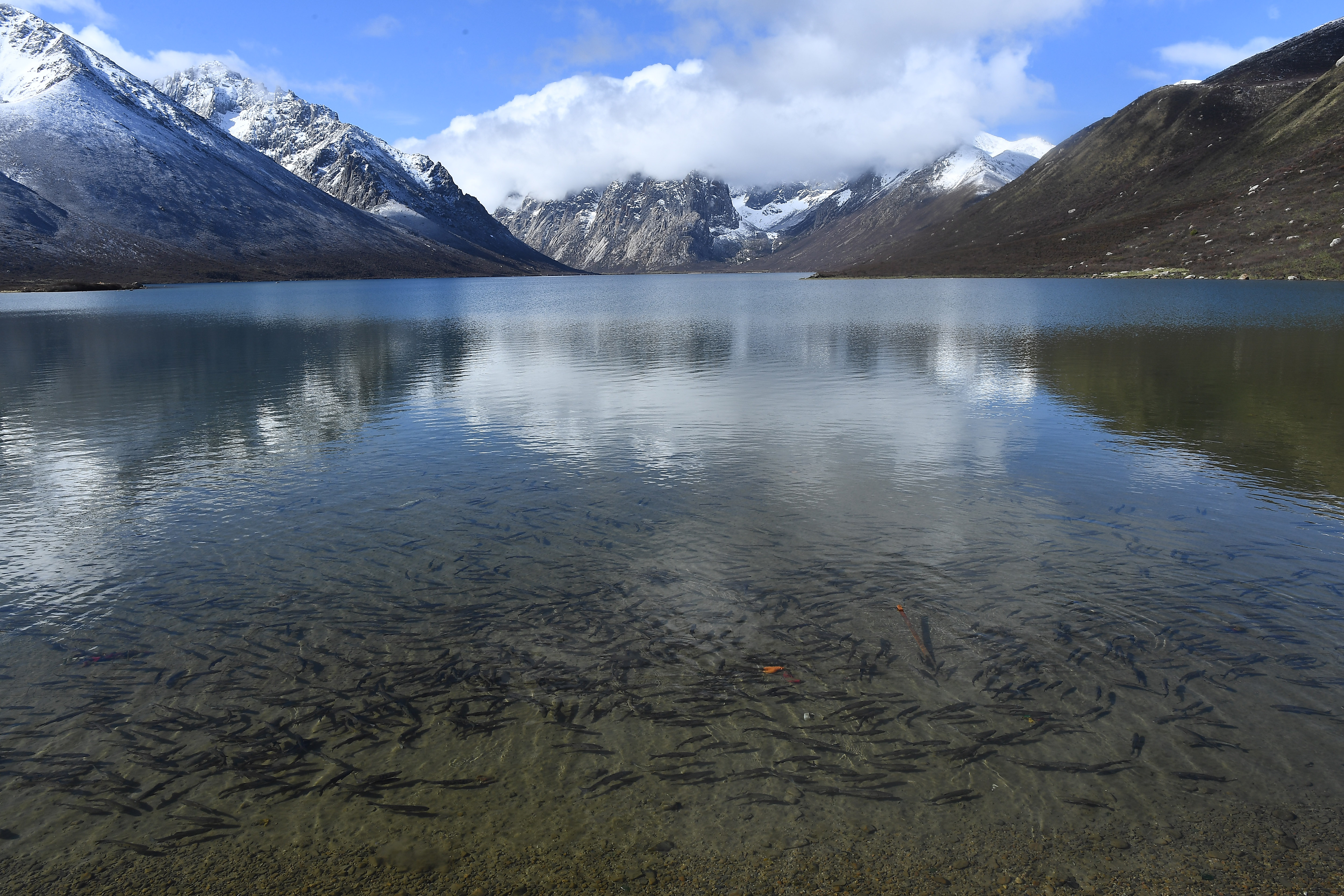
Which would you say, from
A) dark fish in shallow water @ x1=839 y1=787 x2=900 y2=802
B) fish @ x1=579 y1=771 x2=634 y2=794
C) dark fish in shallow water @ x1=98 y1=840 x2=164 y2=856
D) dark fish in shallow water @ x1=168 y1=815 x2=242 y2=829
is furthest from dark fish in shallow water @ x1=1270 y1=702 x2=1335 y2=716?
dark fish in shallow water @ x1=98 y1=840 x2=164 y2=856

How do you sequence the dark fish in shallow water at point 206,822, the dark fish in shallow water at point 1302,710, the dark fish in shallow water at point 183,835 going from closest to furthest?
the dark fish in shallow water at point 183,835 < the dark fish in shallow water at point 206,822 < the dark fish in shallow water at point 1302,710

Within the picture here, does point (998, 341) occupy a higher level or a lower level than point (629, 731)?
higher

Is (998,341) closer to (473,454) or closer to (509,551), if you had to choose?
Result: (473,454)

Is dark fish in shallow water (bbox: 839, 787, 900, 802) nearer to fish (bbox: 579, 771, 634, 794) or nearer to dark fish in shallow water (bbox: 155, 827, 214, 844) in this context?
fish (bbox: 579, 771, 634, 794)

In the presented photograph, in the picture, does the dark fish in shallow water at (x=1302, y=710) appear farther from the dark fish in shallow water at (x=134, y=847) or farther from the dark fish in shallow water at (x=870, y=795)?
the dark fish in shallow water at (x=134, y=847)

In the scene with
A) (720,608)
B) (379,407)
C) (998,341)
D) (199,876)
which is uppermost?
(998,341)

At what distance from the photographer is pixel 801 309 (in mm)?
98938

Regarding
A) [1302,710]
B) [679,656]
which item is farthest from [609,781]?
[1302,710]

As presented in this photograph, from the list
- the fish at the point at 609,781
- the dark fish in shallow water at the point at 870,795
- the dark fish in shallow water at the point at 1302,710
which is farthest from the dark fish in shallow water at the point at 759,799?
the dark fish in shallow water at the point at 1302,710

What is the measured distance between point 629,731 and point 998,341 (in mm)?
54869

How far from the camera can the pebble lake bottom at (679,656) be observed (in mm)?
7527

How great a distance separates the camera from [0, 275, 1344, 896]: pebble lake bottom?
7.53m

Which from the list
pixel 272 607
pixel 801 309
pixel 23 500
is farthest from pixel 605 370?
pixel 801 309

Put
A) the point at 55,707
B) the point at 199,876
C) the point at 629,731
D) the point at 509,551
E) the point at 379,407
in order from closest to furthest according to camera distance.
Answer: the point at 199,876
the point at 629,731
the point at 55,707
the point at 509,551
the point at 379,407
